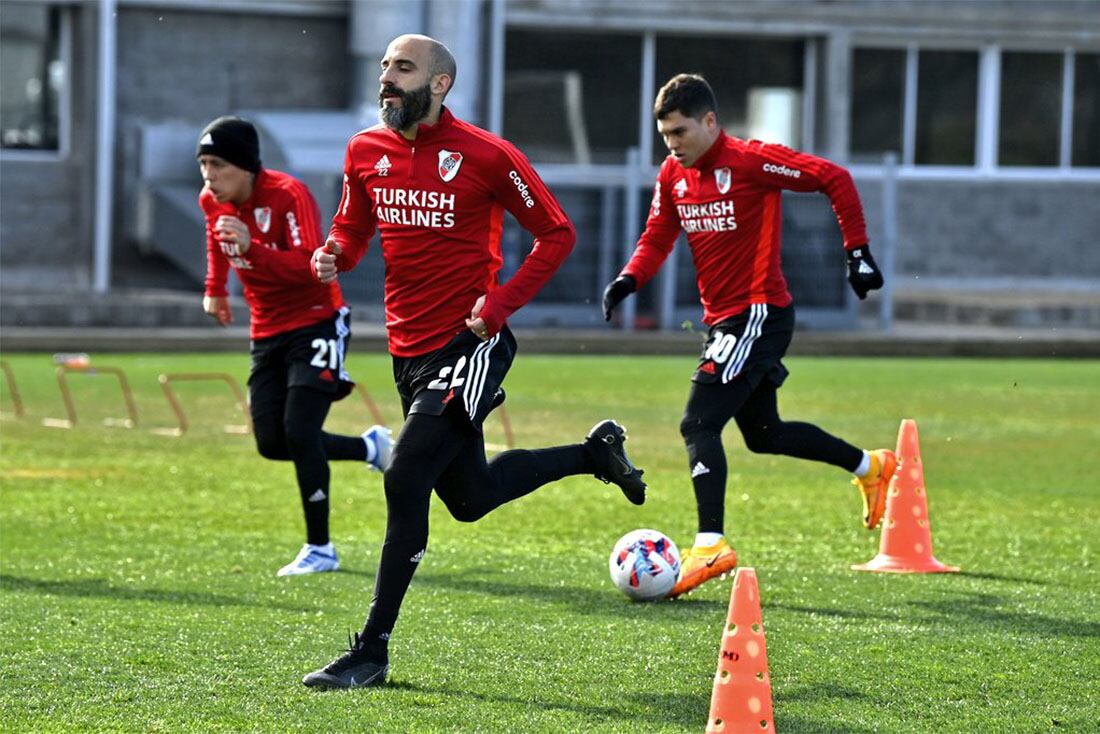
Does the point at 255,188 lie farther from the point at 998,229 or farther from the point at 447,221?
the point at 998,229

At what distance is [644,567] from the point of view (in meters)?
7.80

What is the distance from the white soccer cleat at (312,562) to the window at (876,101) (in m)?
25.0

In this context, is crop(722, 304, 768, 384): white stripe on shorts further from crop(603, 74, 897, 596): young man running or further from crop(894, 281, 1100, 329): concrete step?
crop(894, 281, 1100, 329): concrete step

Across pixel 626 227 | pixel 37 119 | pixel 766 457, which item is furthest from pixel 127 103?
pixel 766 457

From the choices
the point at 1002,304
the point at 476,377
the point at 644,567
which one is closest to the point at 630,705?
the point at 476,377

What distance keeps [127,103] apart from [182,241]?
2.87 m

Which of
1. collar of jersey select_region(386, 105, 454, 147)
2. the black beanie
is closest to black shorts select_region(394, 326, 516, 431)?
collar of jersey select_region(386, 105, 454, 147)

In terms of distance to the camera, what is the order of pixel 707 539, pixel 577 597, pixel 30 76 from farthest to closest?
pixel 30 76, pixel 707 539, pixel 577 597

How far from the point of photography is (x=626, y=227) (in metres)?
26.5

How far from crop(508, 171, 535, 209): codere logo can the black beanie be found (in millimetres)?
2326

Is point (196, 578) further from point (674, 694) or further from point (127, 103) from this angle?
point (127, 103)

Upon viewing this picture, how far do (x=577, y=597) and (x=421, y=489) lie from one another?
1815 mm

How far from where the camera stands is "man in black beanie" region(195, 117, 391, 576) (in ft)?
28.3

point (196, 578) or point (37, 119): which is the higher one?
point (37, 119)
